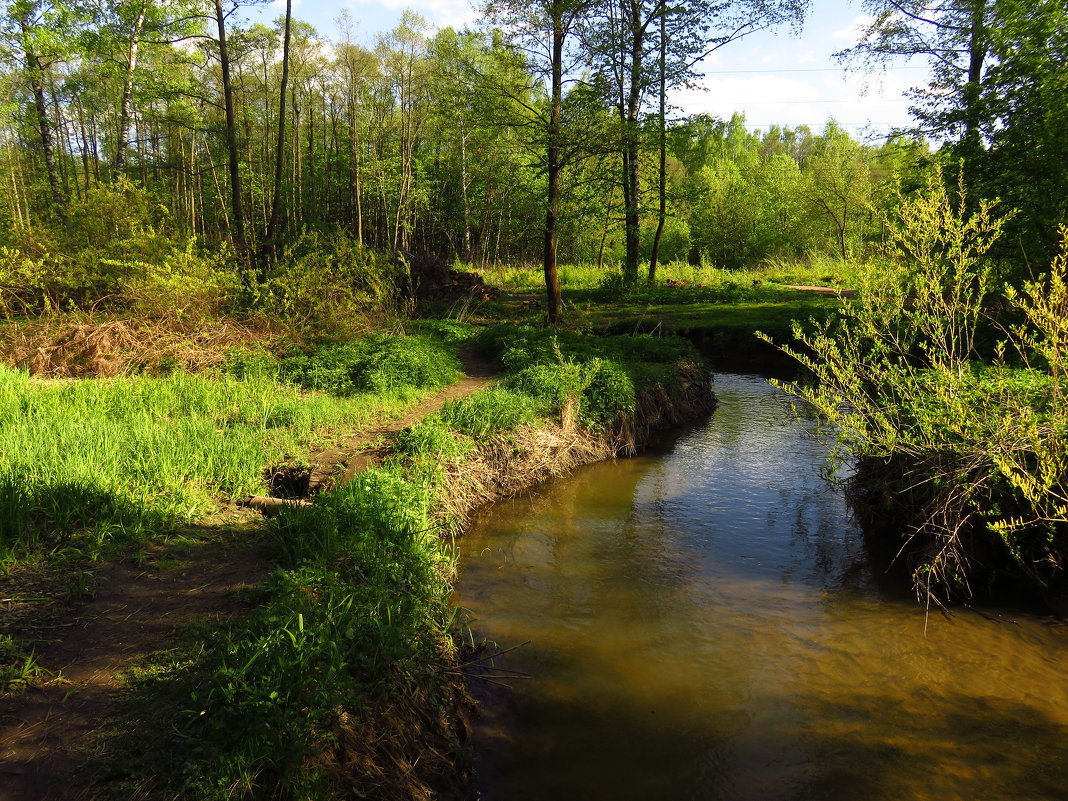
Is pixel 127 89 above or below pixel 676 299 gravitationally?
above

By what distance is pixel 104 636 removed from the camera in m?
3.27

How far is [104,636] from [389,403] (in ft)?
17.5

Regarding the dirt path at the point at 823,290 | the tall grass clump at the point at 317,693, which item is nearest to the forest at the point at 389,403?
the tall grass clump at the point at 317,693

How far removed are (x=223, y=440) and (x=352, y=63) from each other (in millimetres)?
24614

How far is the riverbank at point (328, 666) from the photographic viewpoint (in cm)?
250

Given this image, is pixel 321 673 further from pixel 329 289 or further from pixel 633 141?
pixel 633 141

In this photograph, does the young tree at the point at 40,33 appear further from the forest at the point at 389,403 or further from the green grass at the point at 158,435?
the green grass at the point at 158,435

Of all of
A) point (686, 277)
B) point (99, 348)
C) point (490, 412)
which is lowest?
point (490, 412)

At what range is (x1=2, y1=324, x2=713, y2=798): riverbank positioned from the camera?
250 cm

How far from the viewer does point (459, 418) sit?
7.38 metres

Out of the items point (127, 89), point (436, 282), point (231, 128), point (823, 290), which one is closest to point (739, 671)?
point (231, 128)

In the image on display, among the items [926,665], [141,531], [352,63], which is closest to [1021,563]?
[926,665]

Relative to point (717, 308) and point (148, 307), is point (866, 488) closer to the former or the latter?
point (148, 307)

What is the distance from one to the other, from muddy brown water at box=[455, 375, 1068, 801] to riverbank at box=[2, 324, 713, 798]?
537 mm
